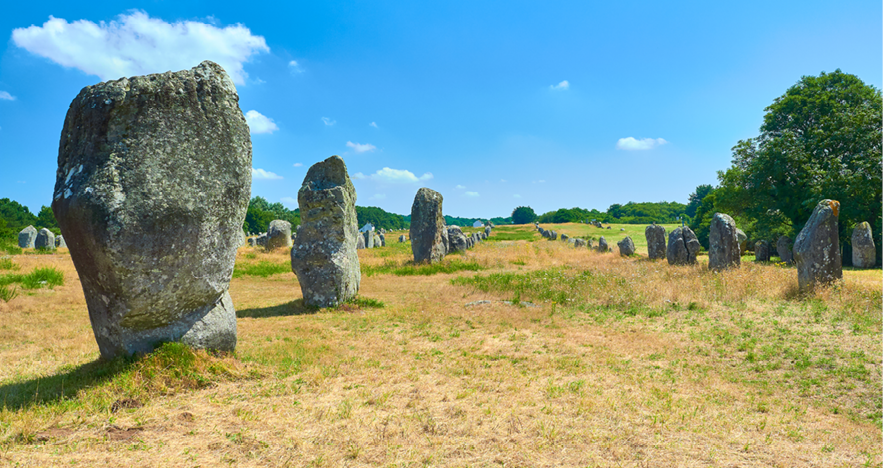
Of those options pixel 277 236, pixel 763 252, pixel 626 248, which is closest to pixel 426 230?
pixel 626 248

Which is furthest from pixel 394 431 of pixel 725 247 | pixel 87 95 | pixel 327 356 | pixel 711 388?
pixel 725 247

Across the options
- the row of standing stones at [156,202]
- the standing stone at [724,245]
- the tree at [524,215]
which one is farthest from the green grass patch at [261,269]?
the tree at [524,215]

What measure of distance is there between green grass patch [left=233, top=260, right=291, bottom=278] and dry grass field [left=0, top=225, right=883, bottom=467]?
644 centimetres

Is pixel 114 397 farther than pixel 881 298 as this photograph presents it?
No

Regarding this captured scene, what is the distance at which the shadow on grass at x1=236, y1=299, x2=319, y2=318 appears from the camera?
9.55 meters

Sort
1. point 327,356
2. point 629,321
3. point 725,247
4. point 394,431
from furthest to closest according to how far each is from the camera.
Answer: point 725,247, point 629,321, point 327,356, point 394,431

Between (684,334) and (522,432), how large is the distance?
500 centimetres

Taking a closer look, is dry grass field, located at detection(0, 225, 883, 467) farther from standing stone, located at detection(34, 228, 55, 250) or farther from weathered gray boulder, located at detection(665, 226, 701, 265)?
standing stone, located at detection(34, 228, 55, 250)

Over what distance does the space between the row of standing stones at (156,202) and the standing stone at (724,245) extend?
573 inches

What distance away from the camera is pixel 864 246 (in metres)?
18.3

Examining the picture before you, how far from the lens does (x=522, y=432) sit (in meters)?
4.09

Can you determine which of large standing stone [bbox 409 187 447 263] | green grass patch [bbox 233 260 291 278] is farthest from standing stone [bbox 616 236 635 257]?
green grass patch [bbox 233 260 291 278]

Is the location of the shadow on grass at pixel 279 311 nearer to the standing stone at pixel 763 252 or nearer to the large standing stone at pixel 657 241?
the large standing stone at pixel 657 241

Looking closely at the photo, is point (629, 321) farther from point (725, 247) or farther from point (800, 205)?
point (800, 205)
